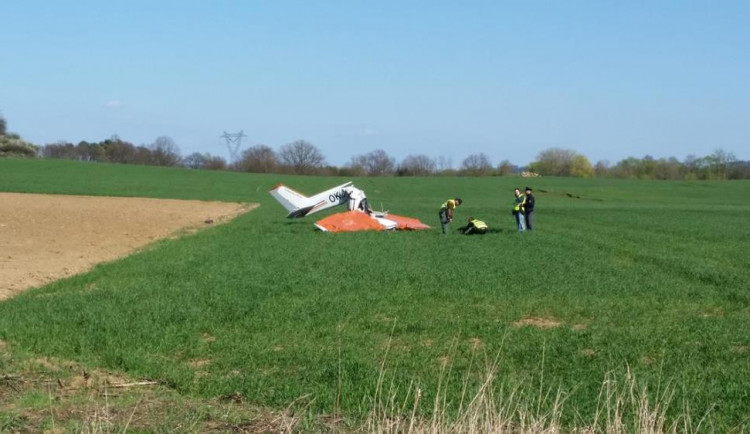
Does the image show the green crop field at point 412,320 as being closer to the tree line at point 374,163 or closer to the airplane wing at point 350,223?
the airplane wing at point 350,223

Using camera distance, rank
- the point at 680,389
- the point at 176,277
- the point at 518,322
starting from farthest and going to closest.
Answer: the point at 176,277, the point at 518,322, the point at 680,389

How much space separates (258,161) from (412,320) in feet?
364

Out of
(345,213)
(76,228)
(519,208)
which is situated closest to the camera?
(519,208)

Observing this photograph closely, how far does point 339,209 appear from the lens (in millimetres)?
40656

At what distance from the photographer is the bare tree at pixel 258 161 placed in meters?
117

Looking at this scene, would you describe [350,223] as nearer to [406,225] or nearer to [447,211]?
[406,225]

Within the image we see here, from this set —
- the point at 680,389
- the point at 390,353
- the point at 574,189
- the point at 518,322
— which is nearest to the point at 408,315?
the point at 518,322

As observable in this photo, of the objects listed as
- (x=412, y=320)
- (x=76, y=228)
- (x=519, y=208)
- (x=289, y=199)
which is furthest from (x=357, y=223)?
(x=412, y=320)

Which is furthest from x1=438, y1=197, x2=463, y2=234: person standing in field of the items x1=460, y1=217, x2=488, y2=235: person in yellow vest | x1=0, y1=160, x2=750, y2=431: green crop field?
x1=0, y1=160, x2=750, y2=431: green crop field

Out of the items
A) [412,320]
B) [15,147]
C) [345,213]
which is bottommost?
[412,320]

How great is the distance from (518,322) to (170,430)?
586 centimetres

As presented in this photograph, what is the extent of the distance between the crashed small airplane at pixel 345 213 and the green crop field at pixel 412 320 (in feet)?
11.6

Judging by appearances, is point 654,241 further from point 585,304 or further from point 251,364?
point 251,364

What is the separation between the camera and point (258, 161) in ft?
394
